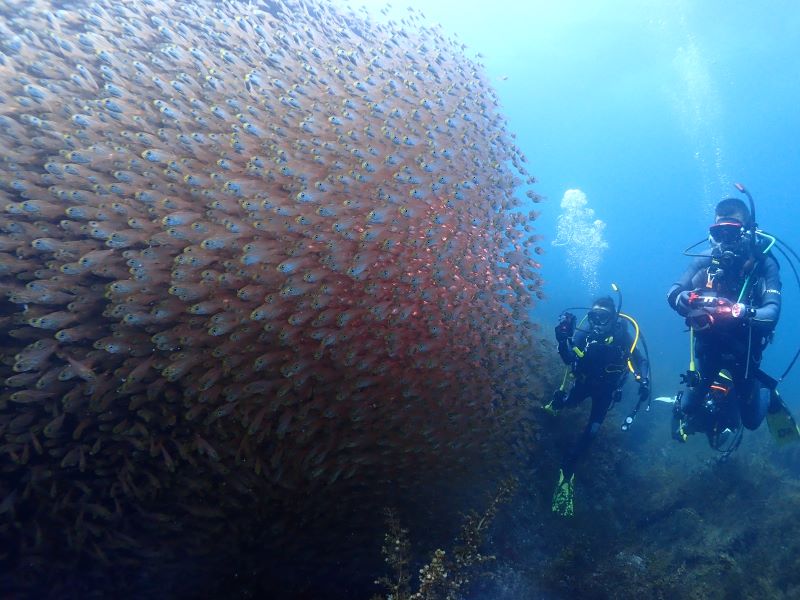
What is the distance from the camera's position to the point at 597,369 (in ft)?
27.1

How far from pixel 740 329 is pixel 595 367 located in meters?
2.27

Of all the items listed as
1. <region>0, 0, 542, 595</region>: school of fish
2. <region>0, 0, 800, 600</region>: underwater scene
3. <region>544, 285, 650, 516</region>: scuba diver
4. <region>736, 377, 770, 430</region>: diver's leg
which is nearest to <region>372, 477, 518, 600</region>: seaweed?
<region>0, 0, 800, 600</region>: underwater scene

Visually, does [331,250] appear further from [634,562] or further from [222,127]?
[634,562]

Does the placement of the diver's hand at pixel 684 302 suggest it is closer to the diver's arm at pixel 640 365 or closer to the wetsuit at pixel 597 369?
the wetsuit at pixel 597 369

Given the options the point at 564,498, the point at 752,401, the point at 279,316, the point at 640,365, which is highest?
the point at 640,365

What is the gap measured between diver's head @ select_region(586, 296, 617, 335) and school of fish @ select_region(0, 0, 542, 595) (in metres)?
3.86

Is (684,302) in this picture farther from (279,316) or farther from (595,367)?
(279,316)

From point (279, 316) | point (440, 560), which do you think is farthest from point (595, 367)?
point (279, 316)

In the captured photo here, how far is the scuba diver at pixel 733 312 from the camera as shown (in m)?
6.70

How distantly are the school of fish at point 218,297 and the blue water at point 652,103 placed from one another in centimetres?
235

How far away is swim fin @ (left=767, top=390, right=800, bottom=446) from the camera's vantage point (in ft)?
24.4

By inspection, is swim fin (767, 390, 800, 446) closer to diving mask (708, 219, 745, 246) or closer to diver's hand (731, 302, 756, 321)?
diver's hand (731, 302, 756, 321)

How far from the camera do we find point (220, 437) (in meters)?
4.06

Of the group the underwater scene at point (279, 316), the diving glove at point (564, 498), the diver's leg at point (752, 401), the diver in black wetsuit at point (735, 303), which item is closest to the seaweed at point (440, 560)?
the underwater scene at point (279, 316)
